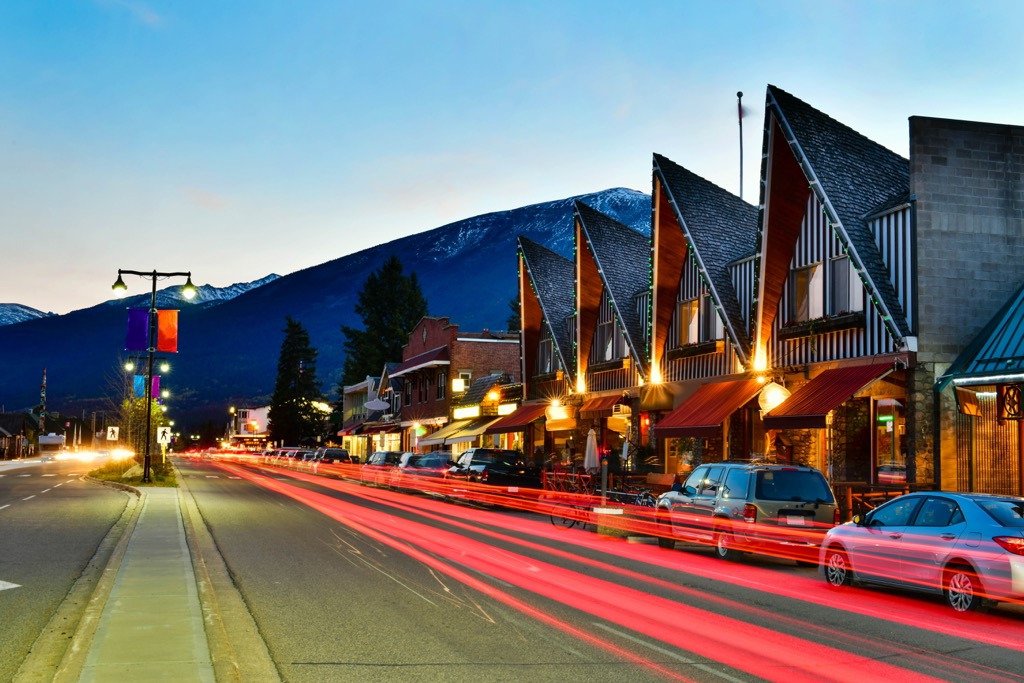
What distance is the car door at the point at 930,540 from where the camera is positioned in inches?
525

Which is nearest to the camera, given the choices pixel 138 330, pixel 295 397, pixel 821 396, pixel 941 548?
pixel 941 548

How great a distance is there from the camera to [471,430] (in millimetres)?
57281

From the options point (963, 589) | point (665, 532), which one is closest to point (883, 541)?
point (963, 589)

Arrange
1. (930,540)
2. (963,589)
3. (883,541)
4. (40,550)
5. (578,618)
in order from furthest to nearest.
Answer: (40,550)
(883,541)
(930,540)
(963,589)
(578,618)

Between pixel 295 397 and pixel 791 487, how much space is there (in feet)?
405

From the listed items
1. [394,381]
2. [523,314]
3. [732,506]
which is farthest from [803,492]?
[394,381]

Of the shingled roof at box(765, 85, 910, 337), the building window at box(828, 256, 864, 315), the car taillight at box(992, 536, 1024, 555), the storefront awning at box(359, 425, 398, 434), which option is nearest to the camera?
the car taillight at box(992, 536, 1024, 555)

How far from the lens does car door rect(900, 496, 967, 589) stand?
43.7 ft

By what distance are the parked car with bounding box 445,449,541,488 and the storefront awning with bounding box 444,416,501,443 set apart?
16164 millimetres

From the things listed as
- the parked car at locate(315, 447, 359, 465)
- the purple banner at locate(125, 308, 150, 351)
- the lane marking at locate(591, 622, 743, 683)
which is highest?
the purple banner at locate(125, 308, 150, 351)

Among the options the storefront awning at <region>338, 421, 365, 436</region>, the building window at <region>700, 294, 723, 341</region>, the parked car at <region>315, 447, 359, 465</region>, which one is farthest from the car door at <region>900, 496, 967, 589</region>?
the storefront awning at <region>338, 421, 365, 436</region>

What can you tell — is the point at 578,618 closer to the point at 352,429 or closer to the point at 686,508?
the point at 686,508

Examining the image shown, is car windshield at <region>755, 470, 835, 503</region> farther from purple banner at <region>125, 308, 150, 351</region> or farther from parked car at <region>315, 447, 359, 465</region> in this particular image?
parked car at <region>315, 447, 359, 465</region>

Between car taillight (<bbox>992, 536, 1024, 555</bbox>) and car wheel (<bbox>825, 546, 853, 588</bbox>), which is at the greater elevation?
car taillight (<bbox>992, 536, 1024, 555</bbox>)
